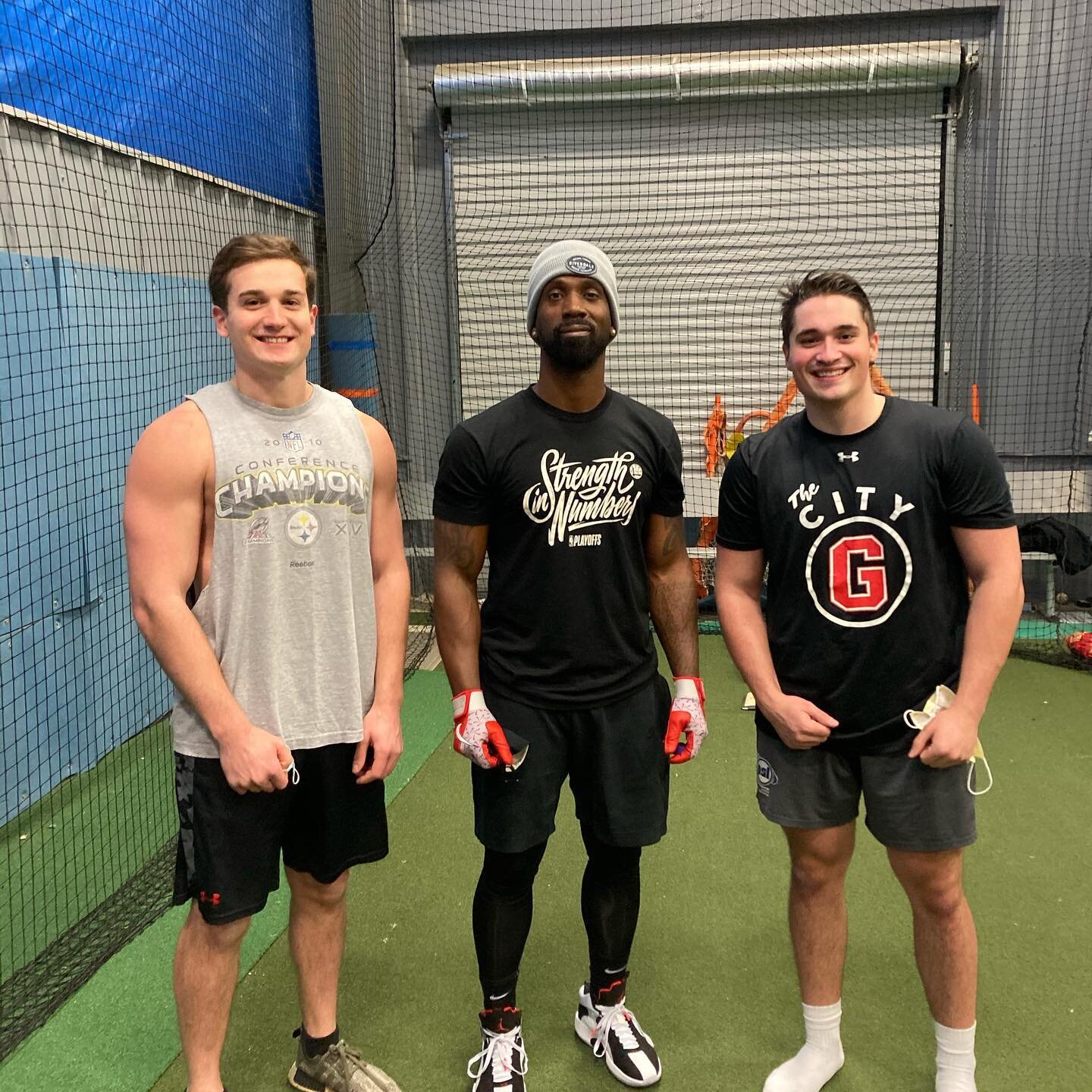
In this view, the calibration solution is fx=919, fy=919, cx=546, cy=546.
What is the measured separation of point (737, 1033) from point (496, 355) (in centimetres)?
447

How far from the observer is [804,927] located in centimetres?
171

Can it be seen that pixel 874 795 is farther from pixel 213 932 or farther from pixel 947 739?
pixel 213 932

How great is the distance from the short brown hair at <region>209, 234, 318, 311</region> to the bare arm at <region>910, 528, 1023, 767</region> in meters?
1.20

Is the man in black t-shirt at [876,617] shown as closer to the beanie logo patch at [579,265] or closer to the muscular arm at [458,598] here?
the beanie logo patch at [579,265]

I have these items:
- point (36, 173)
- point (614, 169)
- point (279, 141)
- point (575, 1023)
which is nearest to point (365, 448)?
point (575, 1023)

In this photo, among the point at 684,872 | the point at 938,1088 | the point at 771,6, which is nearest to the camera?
the point at 938,1088

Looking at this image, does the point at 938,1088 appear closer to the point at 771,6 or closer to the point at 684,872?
the point at 684,872

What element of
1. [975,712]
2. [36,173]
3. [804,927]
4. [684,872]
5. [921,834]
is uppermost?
[36,173]

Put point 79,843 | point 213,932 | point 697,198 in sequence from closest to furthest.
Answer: point 213,932 < point 79,843 < point 697,198

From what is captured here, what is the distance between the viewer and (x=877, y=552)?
153 centimetres

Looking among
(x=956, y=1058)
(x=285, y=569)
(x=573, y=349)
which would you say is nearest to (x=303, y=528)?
(x=285, y=569)

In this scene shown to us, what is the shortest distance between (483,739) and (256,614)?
445mm

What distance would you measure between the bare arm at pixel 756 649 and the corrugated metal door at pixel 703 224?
3635 mm

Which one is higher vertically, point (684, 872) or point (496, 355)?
point (496, 355)
